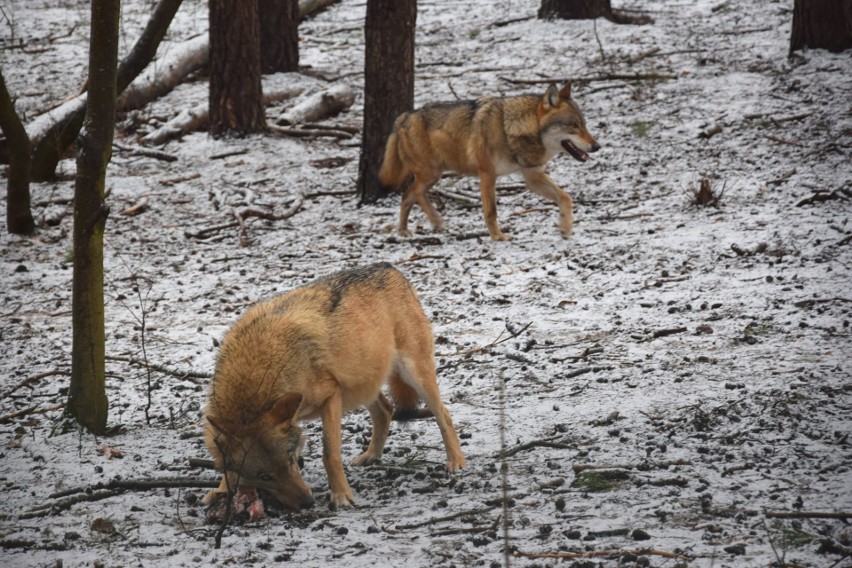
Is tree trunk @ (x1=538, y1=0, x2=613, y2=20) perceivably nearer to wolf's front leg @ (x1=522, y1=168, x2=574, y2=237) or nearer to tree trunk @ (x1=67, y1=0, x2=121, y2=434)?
wolf's front leg @ (x1=522, y1=168, x2=574, y2=237)

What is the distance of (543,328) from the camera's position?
7.40m

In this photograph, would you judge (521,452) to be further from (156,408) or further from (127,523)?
(156,408)

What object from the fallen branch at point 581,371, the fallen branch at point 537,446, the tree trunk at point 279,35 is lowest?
the fallen branch at point 581,371

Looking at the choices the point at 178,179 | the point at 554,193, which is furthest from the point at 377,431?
the point at 178,179

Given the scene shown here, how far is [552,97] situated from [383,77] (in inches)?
91.0

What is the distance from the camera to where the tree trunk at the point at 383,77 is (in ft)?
35.8

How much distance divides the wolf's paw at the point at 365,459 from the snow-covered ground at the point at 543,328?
19 centimetres

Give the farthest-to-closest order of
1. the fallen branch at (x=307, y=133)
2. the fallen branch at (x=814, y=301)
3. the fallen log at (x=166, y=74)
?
the fallen log at (x=166, y=74)
the fallen branch at (x=307, y=133)
the fallen branch at (x=814, y=301)

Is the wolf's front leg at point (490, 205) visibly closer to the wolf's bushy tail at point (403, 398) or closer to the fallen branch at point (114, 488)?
the wolf's bushy tail at point (403, 398)

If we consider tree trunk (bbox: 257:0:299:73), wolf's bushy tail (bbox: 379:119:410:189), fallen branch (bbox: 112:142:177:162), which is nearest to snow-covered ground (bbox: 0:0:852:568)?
fallen branch (bbox: 112:142:177:162)

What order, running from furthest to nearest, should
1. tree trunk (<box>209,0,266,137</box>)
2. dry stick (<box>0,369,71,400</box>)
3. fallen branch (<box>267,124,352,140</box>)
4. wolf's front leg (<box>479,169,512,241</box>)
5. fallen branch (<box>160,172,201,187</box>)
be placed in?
fallen branch (<box>267,124,352,140</box>), tree trunk (<box>209,0,266,137</box>), fallen branch (<box>160,172,201,187</box>), wolf's front leg (<box>479,169,512,241</box>), dry stick (<box>0,369,71,400</box>)

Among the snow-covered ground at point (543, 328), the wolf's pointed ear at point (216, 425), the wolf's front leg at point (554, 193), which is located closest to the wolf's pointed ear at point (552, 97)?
the wolf's front leg at point (554, 193)

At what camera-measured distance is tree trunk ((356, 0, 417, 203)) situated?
10.9 m

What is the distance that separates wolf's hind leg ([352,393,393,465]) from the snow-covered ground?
200mm
